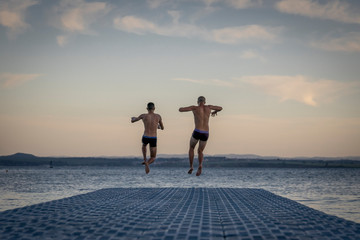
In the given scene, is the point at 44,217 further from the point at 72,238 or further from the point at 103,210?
the point at 72,238

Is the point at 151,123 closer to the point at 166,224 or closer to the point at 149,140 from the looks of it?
the point at 149,140

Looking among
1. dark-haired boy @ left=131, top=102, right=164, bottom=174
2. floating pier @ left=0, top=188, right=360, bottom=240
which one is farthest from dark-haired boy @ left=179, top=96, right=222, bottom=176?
floating pier @ left=0, top=188, right=360, bottom=240

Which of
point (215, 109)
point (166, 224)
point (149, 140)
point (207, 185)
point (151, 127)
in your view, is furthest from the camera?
point (207, 185)

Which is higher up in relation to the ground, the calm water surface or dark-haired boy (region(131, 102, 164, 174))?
dark-haired boy (region(131, 102, 164, 174))

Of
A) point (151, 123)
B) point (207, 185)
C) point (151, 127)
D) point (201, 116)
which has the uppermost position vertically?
point (201, 116)

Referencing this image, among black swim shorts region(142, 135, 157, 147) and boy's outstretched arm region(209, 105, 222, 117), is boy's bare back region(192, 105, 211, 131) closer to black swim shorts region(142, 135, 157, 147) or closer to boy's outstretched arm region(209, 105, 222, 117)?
boy's outstretched arm region(209, 105, 222, 117)

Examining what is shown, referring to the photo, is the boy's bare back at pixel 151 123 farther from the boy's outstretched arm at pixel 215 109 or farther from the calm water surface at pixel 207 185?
the calm water surface at pixel 207 185

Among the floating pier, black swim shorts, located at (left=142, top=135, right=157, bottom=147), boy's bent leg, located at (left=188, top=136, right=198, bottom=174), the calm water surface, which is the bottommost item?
the calm water surface

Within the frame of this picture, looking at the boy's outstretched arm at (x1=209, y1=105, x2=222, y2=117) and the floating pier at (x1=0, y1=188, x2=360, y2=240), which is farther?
the boy's outstretched arm at (x1=209, y1=105, x2=222, y2=117)

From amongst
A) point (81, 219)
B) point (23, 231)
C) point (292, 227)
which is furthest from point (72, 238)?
point (292, 227)

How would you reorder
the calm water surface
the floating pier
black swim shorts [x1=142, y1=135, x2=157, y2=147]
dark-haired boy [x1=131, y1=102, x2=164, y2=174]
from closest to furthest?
1. the floating pier
2. dark-haired boy [x1=131, y1=102, x2=164, y2=174]
3. black swim shorts [x1=142, y1=135, x2=157, y2=147]
4. the calm water surface

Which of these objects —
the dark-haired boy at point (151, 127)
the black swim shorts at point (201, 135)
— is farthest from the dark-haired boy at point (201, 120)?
the dark-haired boy at point (151, 127)

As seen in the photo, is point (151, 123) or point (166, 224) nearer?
point (166, 224)

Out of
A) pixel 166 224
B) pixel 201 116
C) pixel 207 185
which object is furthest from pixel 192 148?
pixel 207 185
